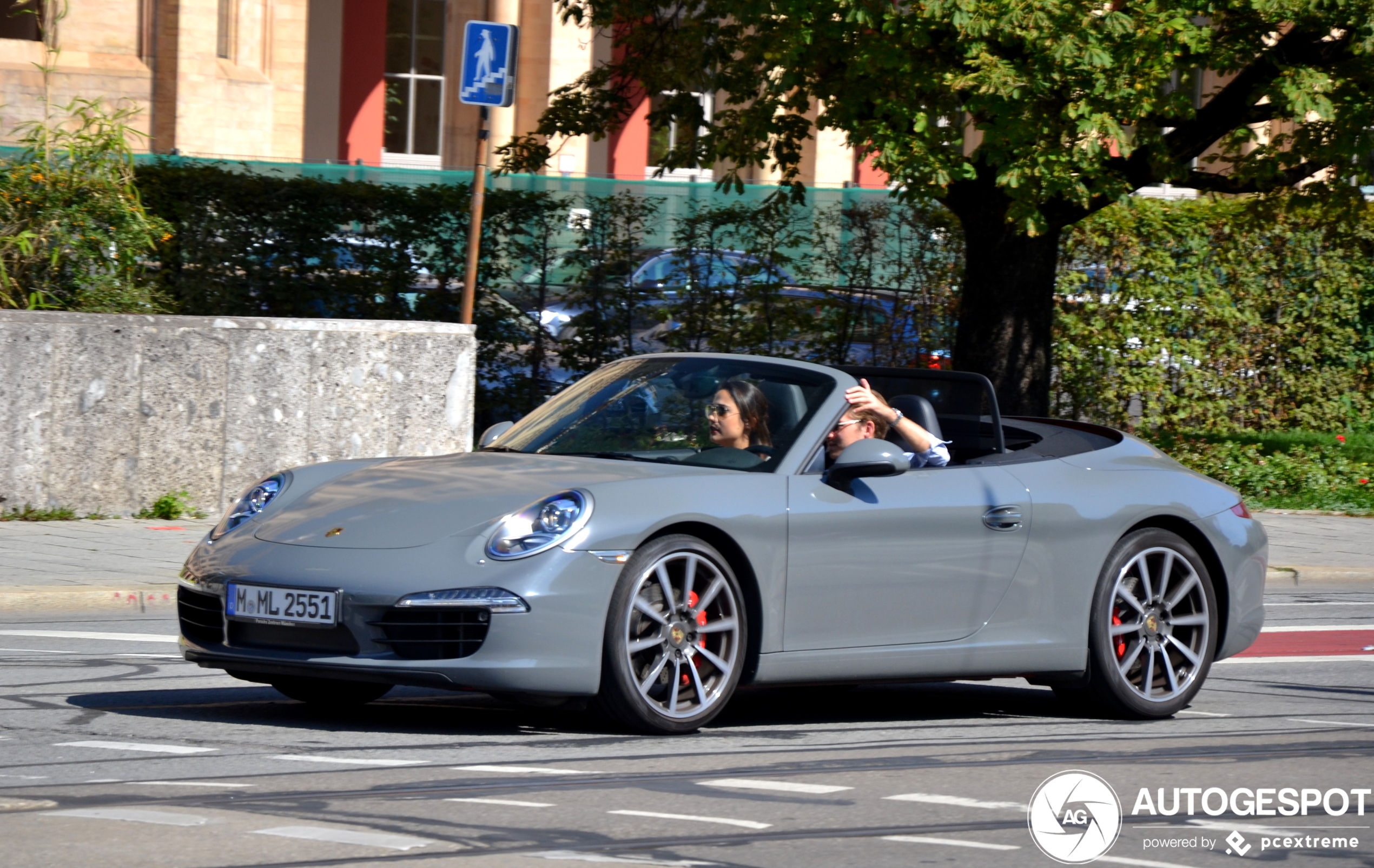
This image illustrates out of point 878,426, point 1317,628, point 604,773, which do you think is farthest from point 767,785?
point 1317,628

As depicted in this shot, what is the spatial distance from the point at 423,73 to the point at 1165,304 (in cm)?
2109

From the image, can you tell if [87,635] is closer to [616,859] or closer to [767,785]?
[767,785]

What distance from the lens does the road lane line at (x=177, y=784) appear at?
532 centimetres

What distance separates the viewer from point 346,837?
475 cm

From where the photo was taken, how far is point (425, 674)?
19.4ft

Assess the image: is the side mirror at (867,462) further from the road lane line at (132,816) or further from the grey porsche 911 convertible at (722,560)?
the road lane line at (132,816)

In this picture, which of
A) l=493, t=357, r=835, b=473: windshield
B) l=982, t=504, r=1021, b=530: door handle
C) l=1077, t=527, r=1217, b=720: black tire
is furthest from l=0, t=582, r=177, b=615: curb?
l=1077, t=527, r=1217, b=720: black tire

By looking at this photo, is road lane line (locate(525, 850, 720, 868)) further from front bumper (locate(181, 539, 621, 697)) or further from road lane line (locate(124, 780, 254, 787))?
front bumper (locate(181, 539, 621, 697))

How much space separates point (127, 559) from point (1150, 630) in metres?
5.89

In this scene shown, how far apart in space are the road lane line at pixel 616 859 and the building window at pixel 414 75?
32829 mm

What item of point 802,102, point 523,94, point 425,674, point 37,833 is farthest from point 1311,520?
point 523,94

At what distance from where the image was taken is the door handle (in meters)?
6.99

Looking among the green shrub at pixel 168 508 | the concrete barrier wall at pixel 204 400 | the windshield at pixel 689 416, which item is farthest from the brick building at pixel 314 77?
the windshield at pixel 689 416

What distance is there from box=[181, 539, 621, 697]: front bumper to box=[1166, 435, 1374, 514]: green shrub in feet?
37.2
